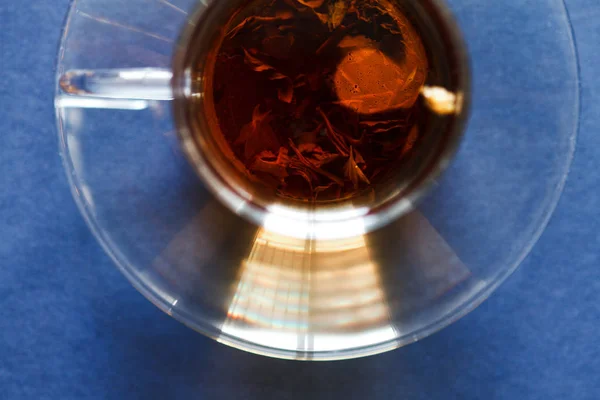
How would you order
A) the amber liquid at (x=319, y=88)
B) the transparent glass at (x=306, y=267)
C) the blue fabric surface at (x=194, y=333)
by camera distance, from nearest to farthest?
1. the transparent glass at (x=306, y=267)
2. the amber liquid at (x=319, y=88)
3. the blue fabric surface at (x=194, y=333)

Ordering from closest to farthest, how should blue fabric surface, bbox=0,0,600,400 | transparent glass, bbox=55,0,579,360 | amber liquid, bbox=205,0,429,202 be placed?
transparent glass, bbox=55,0,579,360
amber liquid, bbox=205,0,429,202
blue fabric surface, bbox=0,0,600,400

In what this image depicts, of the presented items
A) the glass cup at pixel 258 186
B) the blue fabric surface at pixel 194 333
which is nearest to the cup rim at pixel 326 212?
the glass cup at pixel 258 186

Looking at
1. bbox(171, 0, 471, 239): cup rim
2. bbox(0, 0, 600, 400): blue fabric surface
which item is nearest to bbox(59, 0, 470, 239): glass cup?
bbox(171, 0, 471, 239): cup rim

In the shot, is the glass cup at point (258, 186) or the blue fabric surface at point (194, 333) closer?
the glass cup at point (258, 186)

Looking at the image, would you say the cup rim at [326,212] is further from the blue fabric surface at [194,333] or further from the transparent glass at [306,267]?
the blue fabric surface at [194,333]

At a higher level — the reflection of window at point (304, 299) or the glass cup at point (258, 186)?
the glass cup at point (258, 186)

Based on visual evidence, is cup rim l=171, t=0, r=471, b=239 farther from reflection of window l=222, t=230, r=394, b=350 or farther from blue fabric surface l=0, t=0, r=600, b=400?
blue fabric surface l=0, t=0, r=600, b=400
